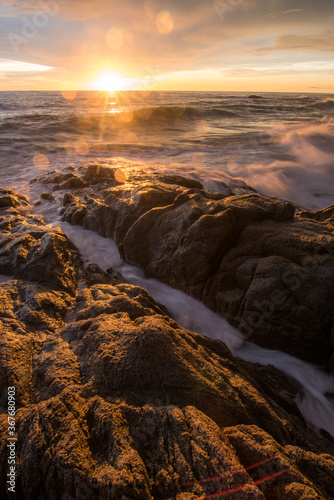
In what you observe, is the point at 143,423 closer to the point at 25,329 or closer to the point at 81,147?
the point at 25,329

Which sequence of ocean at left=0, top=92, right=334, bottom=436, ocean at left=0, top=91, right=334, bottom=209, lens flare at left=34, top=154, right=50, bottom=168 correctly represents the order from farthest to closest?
lens flare at left=34, top=154, right=50, bottom=168 → ocean at left=0, top=91, right=334, bottom=209 → ocean at left=0, top=92, right=334, bottom=436

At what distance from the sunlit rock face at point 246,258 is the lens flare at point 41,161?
789 centimetres

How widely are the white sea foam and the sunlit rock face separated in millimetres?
128

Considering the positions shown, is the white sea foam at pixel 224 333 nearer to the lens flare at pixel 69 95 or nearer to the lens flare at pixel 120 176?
the lens flare at pixel 120 176

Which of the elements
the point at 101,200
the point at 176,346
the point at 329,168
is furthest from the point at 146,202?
the point at 329,168

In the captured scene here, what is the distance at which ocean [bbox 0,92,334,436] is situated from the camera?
3.79m

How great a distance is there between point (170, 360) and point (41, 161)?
12.9m

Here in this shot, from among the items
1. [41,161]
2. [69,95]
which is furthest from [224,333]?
[69,95]

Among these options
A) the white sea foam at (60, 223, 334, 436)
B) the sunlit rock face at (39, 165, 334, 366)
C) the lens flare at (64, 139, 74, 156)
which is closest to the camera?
the white sea foam at (60, 223, 334, 436)

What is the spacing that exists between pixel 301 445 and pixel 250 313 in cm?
177

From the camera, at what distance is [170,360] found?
2.18 m

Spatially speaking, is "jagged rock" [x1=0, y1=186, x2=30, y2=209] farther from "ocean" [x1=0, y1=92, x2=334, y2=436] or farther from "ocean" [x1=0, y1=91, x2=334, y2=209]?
"ocean" [x1=0, y1=91, x2=334, y2=209]

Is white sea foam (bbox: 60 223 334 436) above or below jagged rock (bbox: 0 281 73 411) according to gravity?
below

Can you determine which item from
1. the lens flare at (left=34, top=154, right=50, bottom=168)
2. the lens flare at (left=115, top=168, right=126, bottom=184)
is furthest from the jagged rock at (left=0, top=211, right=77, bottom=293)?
the lens flare at (left=34, top=154, right=50, bottom=168)
